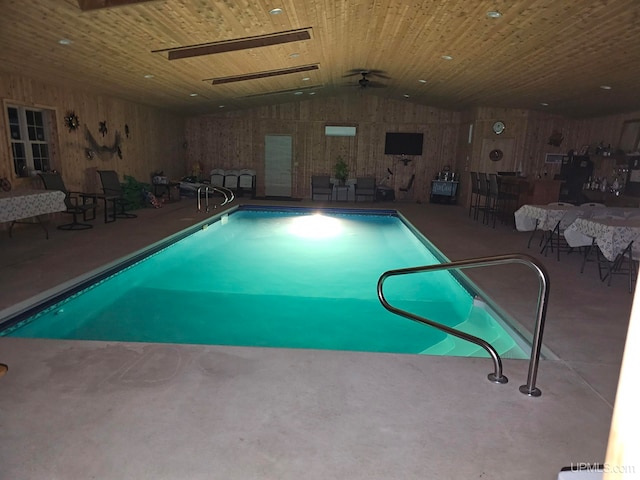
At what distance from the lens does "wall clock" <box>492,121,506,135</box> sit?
33.6 ft

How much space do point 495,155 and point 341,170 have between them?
431 centimetres

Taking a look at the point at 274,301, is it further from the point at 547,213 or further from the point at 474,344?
the point at 547,213

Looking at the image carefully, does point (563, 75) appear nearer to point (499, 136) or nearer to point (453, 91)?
point (453, 91)

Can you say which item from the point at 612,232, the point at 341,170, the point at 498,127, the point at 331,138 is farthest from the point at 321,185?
the point at 612,232

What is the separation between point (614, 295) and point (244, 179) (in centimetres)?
1016

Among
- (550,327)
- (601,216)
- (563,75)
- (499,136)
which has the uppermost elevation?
(563,75)

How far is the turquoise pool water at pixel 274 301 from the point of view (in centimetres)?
383

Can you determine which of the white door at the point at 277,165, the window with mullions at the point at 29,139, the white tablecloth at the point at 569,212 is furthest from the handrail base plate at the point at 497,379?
the white door at the point at 277,165

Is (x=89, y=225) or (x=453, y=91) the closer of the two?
(x=89, y=225)

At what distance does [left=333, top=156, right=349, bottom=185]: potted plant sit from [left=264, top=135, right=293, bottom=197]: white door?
59.3 inches

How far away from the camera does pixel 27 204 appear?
523 centimetres

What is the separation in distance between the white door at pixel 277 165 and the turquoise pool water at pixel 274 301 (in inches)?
222

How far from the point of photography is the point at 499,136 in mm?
10305

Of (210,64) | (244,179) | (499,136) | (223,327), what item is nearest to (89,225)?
(210,64)
